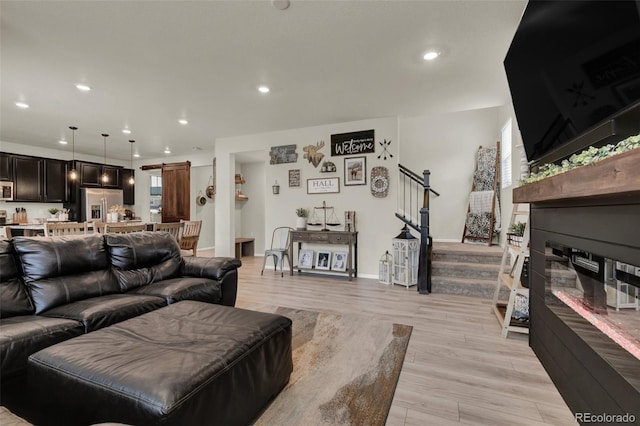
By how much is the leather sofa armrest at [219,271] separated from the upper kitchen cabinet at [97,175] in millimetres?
6218

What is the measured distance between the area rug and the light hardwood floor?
107 mm

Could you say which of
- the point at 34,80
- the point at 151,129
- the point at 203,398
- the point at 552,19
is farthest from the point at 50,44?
the point at 552,19

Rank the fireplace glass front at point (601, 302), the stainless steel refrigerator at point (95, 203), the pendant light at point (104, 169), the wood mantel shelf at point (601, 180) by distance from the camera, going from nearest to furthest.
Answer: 1. the wood mantel shelf at point (601, 180)
2. the fireplace glass front at point (601, 302)
3. the pendant light at point (104, 169)
4. the stainless steel refrigerator at point (95, 203)

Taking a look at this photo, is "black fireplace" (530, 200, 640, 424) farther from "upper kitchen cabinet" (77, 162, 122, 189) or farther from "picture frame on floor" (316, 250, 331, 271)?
"upper kitchen cabinet" (77, 162, 122, 189)

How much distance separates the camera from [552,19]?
1627mm

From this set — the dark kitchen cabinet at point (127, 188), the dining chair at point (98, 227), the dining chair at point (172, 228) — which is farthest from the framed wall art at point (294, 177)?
the dark kitchen cabinet at point (127, 188)

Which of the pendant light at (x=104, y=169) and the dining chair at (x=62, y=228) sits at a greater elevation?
the pendant light at (x=104, y=169)

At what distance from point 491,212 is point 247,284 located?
425 centimetres

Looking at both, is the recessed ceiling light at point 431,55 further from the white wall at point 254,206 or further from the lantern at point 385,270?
the white wall at point 254,206

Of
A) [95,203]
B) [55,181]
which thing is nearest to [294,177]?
[95,203]

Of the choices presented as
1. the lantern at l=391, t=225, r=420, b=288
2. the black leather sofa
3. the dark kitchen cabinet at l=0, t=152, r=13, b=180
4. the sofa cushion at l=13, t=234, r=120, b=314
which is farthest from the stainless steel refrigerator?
the lantern at l=391, t=225, r=420, b=288

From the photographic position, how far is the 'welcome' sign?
4898 millimetres

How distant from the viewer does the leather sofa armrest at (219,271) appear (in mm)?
2969

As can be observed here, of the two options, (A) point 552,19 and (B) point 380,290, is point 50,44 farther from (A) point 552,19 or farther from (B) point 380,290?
(B) point 380,290
